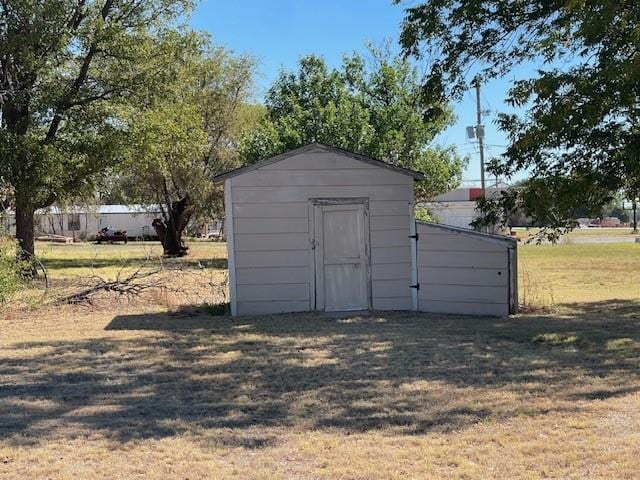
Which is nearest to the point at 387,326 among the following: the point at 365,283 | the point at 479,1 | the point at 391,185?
the point at 365,283

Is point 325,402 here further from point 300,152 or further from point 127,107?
point 127,107

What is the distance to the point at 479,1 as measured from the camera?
33.9 feet

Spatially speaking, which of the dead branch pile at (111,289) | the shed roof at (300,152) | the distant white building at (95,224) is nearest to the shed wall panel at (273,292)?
the shed roof at (300,152)

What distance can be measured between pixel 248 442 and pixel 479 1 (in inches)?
329

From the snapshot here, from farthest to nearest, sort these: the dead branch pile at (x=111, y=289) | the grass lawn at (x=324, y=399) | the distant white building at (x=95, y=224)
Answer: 1. the distant white building at (x=95, y=224)
2. the dead branch pile at (x=111, y=289)
3. the grass lawn at (x=324, y=399)

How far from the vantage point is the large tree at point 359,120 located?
20.9 meters

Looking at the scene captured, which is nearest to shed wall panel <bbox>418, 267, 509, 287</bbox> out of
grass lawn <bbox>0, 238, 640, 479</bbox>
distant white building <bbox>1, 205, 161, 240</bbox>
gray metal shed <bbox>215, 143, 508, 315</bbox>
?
gray metal shed <bbox>215, 143, 508, 315</bbox>

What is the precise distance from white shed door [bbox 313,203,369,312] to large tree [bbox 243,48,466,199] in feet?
31.9

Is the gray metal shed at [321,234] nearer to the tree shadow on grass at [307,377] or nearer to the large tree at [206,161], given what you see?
the tree shadow on grass at [307,377]

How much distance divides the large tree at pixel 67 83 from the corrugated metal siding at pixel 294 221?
846cm

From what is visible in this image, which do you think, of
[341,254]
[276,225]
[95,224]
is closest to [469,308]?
[341,254]

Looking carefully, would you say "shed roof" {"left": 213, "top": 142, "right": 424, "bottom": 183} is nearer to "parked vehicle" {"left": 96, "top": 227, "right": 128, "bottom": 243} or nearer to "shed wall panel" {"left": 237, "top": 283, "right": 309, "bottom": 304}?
"shed wall panel" {"left": 237, "top": 283, "right": 309, "bottom": 304}

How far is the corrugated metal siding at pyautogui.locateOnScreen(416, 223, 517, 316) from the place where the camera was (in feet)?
35.1

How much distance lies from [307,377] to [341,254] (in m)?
4.93
